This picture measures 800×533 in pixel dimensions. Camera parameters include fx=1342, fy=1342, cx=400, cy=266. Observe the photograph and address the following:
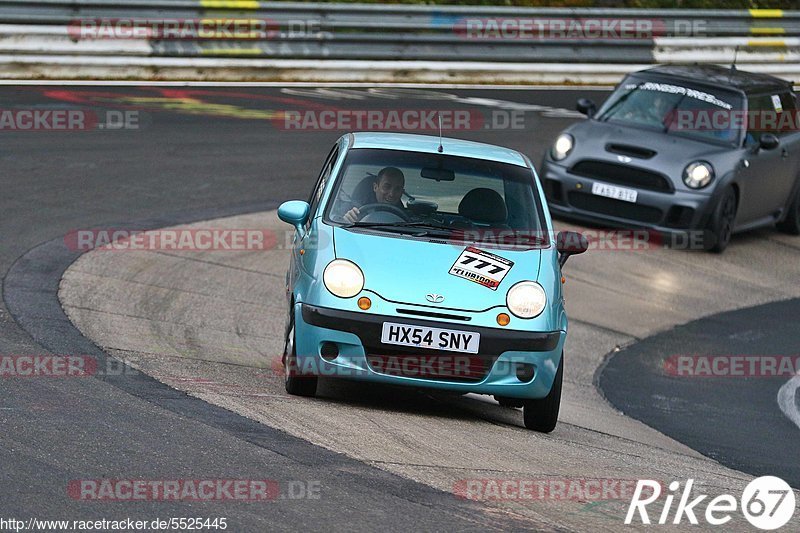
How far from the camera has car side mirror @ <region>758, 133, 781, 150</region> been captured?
567 inches

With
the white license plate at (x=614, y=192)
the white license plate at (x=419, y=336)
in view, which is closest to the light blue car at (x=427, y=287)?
the white license plate at (x=419, y=336)

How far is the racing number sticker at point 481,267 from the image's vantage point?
290 inches

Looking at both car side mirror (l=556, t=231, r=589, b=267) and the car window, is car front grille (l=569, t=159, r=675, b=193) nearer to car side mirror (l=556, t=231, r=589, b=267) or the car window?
the car window

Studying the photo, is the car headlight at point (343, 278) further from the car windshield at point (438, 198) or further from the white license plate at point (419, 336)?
the car windshield at point (438, 198)

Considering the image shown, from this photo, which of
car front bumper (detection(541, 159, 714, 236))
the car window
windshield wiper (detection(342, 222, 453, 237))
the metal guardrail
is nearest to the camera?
windshield wiper (detection(342, 222, 453, 237))

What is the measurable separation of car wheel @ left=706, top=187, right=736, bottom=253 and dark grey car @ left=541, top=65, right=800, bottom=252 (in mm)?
11

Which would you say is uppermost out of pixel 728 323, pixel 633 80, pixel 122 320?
pixel 633 80

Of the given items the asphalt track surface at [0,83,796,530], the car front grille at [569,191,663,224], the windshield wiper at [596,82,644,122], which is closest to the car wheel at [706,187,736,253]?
the car front grille at [569,191,663,224]

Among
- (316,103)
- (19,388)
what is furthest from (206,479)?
(316,103)

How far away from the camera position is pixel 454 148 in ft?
28.2

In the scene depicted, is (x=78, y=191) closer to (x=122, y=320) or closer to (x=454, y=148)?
(x=122, y=320)

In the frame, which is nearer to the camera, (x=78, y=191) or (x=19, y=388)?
(x=19, y=388)

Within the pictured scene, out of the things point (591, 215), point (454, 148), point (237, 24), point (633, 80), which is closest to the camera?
point (454, 148)

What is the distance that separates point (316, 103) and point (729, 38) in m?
9.66
